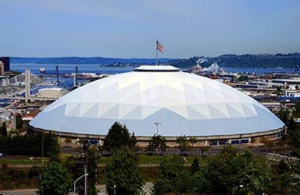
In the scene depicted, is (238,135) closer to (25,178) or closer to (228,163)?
(228,163)

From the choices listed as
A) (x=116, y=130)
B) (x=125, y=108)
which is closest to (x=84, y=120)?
(x=125, y=108)

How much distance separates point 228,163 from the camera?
108ft

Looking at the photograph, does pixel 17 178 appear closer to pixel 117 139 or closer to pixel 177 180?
pixel 117 139

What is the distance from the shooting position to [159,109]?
51281 mm

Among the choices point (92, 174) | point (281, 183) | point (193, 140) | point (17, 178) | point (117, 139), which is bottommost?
point (17, 178)

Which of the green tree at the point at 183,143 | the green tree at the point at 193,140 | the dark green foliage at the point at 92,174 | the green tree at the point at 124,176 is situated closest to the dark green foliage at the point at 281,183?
the green tree at the point at 124,176

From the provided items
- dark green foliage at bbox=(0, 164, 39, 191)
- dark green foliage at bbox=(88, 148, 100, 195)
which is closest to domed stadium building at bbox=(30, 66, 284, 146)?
dark green foliage at bbox=(0, 164, 39, 191)

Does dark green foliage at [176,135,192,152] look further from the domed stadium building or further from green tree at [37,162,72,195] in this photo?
green tree at [37,162,72,195]

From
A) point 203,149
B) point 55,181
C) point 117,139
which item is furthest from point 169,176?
point 203,149

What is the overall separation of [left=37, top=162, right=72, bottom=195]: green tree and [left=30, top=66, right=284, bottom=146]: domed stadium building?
18109 millimetres

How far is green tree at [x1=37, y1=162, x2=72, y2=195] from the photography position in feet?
101

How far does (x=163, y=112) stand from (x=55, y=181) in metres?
21.8

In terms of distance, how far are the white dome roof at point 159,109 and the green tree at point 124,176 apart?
17.1 meters

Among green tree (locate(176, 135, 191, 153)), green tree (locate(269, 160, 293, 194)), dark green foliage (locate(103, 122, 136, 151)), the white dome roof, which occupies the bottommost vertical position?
green tree (locate(269, 160, 293, 194))
